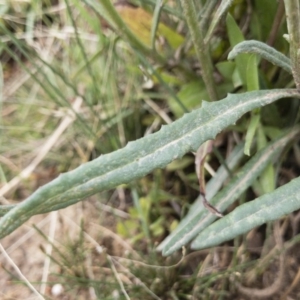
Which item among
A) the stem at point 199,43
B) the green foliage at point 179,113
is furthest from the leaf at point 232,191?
the stem at point 199,43

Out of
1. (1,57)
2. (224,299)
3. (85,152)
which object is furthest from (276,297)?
(1,57)

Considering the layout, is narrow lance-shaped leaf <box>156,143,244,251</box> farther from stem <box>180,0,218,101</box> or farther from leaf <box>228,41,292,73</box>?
leaf <box>228,41,292,73</box>

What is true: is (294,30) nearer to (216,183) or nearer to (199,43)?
(199,43)

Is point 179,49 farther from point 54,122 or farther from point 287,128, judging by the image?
point 54,122

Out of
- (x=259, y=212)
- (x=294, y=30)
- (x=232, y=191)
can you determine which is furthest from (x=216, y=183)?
(x=294, y=30)

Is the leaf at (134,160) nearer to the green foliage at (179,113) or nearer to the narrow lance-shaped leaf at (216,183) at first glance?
the green foliage at (179,113)

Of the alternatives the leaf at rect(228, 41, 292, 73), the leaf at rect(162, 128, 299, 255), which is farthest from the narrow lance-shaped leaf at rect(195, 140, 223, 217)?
the leaf at rect(228, 41, 292, 73)
